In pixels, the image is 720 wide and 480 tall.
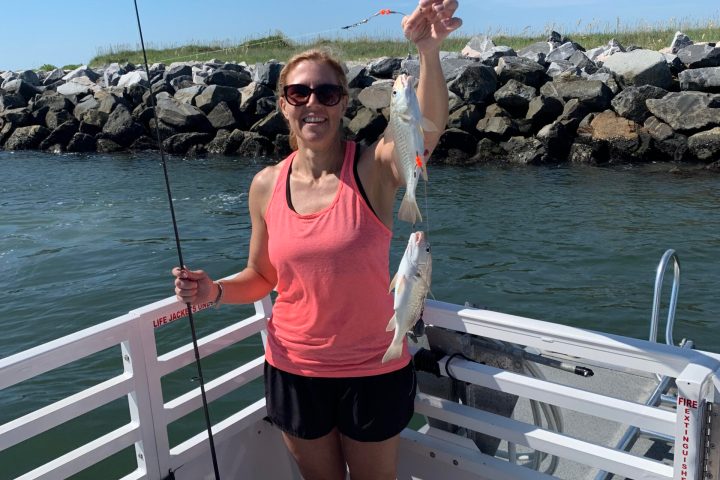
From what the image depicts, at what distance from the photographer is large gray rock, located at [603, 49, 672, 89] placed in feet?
63.8

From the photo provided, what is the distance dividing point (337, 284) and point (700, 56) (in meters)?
21.2

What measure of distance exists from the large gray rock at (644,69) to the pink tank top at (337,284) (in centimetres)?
1930

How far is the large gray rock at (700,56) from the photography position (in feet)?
65.7

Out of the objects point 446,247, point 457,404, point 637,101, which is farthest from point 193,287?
point 637,101

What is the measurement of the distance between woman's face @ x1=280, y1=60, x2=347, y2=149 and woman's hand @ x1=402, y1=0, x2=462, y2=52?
1.33 feet

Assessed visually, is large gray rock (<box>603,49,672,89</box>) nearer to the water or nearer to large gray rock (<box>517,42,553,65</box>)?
large gray rock (<box>517,42,553,65</box>)

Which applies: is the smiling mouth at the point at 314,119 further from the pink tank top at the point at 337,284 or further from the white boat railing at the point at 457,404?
the white boat railing at the point at 457,404

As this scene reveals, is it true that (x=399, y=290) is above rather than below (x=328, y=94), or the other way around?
below

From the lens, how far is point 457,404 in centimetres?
299

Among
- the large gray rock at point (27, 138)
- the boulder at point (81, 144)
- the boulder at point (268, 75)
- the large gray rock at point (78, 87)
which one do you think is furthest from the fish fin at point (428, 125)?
the large gray rock at point (78, 87)

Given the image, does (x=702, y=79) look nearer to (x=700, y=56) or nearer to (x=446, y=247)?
(x=700, y=56)

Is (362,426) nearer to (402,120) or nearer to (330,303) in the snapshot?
(330,303)

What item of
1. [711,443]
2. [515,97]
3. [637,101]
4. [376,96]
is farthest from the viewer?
[376,96]

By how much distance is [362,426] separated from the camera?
258cm
